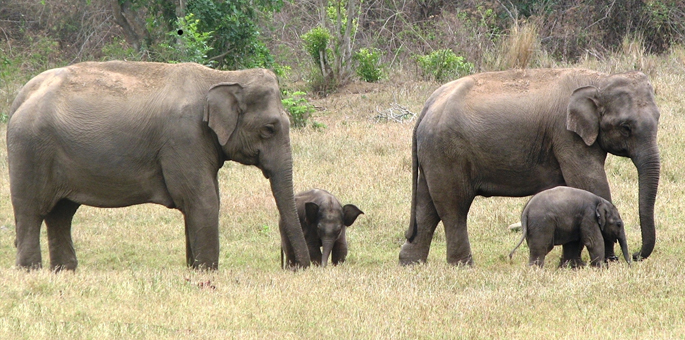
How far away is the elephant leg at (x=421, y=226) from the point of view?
9914 millimetres

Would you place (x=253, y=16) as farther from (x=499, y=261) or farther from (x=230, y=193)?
(x=499, y=261)

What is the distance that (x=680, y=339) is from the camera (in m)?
6.16

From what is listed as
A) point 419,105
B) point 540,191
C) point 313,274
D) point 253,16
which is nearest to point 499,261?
point 540,191

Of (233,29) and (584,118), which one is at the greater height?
(584,118)

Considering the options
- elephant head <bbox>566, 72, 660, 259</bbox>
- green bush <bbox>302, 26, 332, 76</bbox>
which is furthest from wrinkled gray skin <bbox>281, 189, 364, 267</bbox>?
green bush <bbox>302, 26, 332, 76</bbox>

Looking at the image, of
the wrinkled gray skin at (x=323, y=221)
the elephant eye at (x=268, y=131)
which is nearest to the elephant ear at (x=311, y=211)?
the wrinkled gray skin at (x=323, y=221)

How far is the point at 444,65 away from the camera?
2105cm

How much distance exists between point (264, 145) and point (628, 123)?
3.23 metres

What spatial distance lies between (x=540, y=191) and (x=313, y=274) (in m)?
2.40

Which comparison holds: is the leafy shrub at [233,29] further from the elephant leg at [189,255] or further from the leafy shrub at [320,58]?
the elephant leg at [189,255]

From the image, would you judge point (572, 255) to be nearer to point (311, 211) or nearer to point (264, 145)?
point (311, 211)

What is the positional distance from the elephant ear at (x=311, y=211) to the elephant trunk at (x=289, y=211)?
733 millimetres

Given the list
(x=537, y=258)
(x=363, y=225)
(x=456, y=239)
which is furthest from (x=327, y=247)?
(x=363, y=225)

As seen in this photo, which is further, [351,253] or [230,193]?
[230,193]
